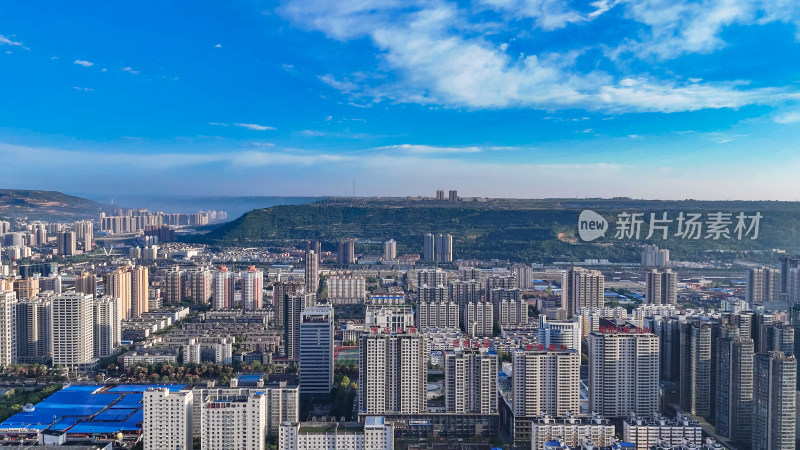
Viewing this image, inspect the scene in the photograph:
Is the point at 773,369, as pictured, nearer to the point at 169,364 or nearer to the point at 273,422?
the point at 273,422

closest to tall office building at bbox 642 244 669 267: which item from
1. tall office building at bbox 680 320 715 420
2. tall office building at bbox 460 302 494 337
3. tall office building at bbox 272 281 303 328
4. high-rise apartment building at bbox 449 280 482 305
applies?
high-rise apartment building at bbox 449 280 482 305

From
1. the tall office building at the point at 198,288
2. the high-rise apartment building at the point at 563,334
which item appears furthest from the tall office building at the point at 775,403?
the tall office building at the point at 198,288

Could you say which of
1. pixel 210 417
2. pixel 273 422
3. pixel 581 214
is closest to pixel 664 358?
pixel 273 422

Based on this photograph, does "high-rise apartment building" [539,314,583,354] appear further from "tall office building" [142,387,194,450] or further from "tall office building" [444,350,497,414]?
"tall office building" [142,387,194,450]

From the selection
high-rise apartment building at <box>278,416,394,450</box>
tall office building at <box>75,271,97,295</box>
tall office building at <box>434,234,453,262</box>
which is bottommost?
high-rise apartment building at <box>278,416,394,450</box>

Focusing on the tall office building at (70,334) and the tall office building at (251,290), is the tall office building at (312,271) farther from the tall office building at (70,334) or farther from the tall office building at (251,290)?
the tall office building at (70,334)

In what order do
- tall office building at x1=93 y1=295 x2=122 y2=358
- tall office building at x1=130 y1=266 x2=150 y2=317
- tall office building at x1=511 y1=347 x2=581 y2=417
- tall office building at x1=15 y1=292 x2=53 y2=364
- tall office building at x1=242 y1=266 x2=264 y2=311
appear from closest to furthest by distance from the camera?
tall office building at x1=511 y1=347 x2=581 y2=417 → tall office building at x1=15 y1=292 x2=53 y2=364 → tall office building at x1=93 y1=295 x2=122 y2=358 → tall office building at x1=130 y1=266 x2=150 y2=317 → tall office building at x1=242 y1=266 x2=264 y2=311
